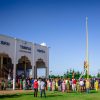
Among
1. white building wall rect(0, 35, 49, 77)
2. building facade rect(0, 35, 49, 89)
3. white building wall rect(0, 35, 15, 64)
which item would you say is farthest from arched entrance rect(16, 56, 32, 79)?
white building wall rect(0, 35, 15, 64)

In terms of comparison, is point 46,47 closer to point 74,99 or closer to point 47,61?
point 47,61

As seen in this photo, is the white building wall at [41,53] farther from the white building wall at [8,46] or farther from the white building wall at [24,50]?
the white building wall at [8,46]

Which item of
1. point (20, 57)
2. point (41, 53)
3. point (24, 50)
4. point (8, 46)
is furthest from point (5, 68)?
point (41, 53)

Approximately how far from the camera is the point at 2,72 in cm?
3934

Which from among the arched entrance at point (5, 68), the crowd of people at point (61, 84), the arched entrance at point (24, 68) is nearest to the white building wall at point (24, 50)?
the arched entrance at point (24, 68)

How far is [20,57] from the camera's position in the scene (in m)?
38.9

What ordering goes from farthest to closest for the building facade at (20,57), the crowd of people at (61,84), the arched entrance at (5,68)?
the arched entrance at (5,68) → the building facade at (20,57) → the crowd of people at (61,84)

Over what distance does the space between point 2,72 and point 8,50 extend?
439 cm

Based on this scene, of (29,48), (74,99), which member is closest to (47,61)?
(29,48)

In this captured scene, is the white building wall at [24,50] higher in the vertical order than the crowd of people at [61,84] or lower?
higher

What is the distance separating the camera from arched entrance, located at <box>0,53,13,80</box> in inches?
1547

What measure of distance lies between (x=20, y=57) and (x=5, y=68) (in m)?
2.82

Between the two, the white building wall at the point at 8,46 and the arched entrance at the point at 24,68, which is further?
the arched entrance at the point at 24,68

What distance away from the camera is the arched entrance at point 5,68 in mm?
39281
